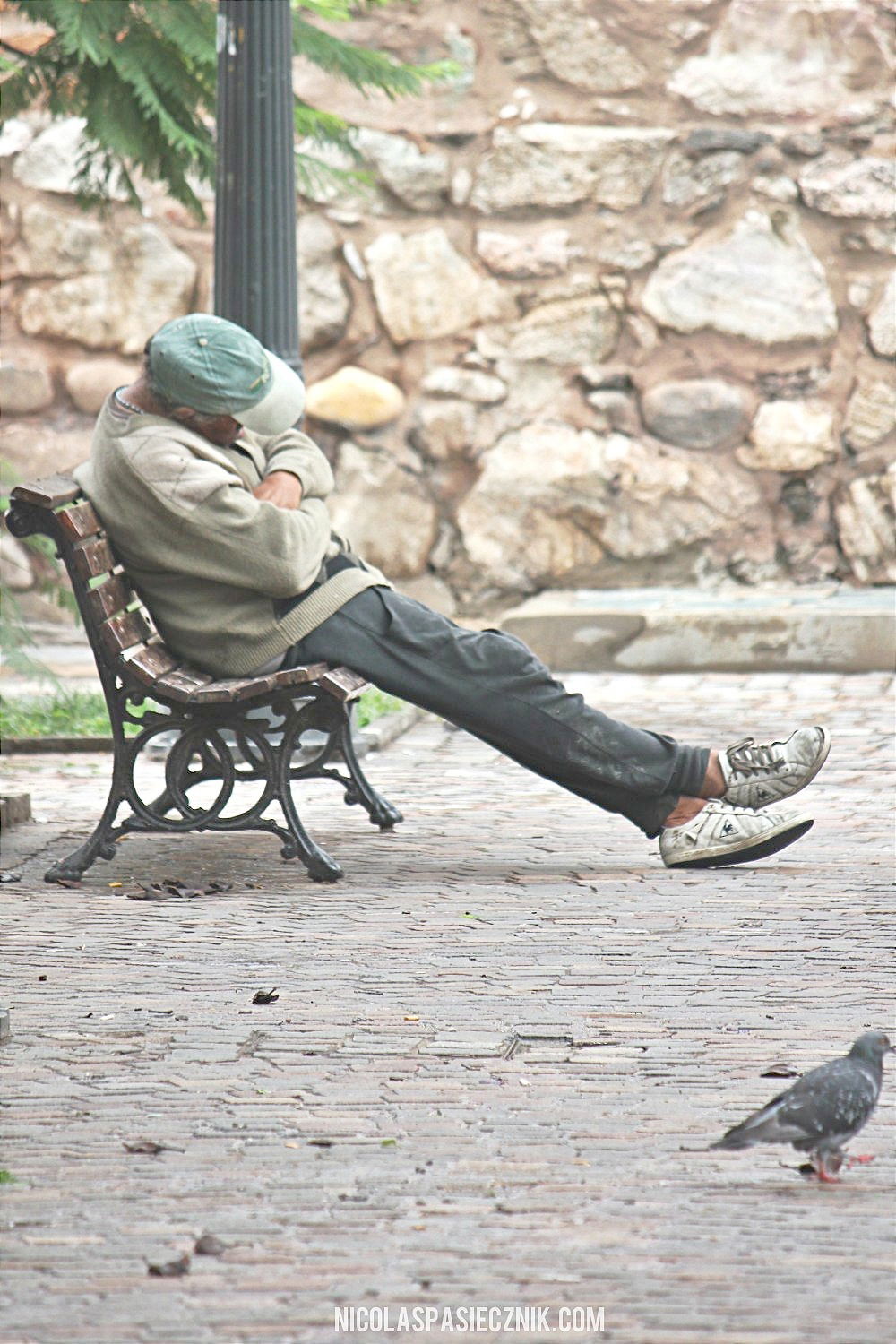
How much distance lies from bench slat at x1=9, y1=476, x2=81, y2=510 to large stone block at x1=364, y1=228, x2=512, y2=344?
490cm

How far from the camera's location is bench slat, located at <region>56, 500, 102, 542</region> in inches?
166

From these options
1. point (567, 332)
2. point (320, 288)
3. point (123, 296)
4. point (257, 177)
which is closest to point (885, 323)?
point (567, 332)

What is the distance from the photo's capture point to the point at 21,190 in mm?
9008

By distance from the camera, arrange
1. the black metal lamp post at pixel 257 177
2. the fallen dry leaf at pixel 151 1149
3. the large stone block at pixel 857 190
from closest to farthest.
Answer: the fallen dry leaf at pixel 151 1149 → the black metal lamp post at pixel 257 177 → the large stone block at pixel 857 190

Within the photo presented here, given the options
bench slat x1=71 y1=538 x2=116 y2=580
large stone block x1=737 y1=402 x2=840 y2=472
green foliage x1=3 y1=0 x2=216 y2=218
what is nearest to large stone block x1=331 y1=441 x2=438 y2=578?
large stone block x1=737 y1=402 x2=840 y2=472

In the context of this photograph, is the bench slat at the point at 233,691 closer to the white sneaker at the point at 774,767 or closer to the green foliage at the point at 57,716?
the white sneaker at the point at 774,767

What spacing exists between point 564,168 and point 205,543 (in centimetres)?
538

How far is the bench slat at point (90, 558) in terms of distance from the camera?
4.25m

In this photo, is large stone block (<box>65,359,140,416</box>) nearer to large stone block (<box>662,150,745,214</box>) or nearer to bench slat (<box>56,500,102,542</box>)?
large stone block (<box>662,150,745,214</box>)

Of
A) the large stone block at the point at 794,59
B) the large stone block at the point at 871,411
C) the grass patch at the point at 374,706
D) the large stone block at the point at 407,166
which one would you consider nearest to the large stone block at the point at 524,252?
the large stone block at the point at 407,166

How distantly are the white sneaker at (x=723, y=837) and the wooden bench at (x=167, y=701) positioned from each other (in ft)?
2.67

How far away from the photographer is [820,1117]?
7.76ft

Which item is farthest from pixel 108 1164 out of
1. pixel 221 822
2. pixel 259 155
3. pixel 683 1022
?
pixel 259 155

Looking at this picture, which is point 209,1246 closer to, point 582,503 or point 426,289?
point 582,503
